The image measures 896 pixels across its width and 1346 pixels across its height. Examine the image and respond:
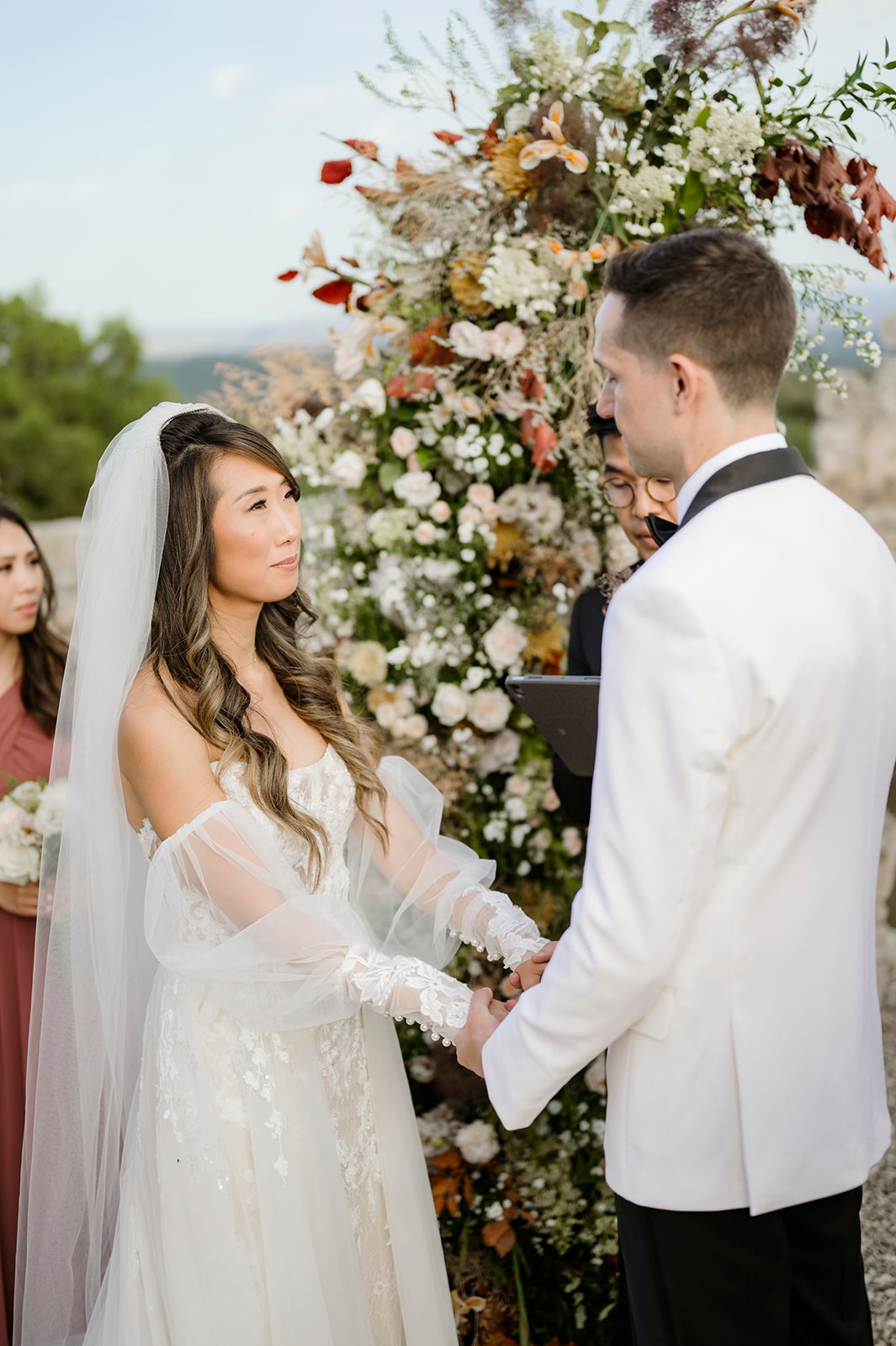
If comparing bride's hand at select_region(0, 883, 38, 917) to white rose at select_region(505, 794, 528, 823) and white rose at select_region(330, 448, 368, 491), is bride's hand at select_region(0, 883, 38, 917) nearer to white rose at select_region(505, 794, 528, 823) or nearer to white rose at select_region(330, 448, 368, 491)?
white rose at select_region(505, 794, 528, 823)

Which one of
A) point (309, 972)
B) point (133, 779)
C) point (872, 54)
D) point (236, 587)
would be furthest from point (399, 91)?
point (309, 972)

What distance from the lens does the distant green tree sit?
21156 mm

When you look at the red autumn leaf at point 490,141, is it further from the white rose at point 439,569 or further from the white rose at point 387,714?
the white rose at point 387,714

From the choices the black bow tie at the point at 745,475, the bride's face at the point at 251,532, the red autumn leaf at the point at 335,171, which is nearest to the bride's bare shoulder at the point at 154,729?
the bride's face at the point at 251,532

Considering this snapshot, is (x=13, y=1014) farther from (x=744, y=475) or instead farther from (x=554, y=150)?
(x=554, y=150)

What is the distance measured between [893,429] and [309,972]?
11.1 m

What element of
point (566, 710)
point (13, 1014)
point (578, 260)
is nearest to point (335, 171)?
point (578, 260)

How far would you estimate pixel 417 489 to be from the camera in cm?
326

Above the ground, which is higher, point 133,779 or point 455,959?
point 133,779

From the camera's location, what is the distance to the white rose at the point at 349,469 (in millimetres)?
3318

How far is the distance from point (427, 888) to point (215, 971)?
1.93 ft

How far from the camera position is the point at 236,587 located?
2297mm

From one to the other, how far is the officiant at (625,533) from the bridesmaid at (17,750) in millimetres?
1582

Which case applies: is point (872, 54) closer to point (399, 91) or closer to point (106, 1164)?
point (399, 91)
